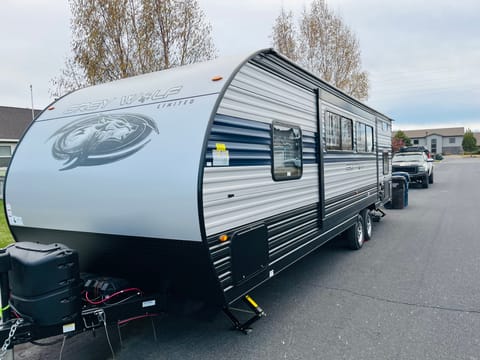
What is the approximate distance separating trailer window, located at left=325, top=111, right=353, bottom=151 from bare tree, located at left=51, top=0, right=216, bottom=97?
617 cm

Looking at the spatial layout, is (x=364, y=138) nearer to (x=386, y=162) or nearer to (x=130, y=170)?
(x=386, y=162)

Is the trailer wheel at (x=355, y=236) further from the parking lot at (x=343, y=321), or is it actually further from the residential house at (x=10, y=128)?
the residential house at (x=10, y=128)

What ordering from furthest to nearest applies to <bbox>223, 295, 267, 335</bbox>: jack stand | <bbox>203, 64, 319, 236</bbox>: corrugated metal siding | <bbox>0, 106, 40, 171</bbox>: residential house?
<bbox>0, 106, 40, 171</bbox>: residential house → <bbox>223, 295, 267, 335</bbox>: jack stand → <bbox>203, 64, 319, 236</bbox>: corrugated metal siding

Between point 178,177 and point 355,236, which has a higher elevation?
point 178,177

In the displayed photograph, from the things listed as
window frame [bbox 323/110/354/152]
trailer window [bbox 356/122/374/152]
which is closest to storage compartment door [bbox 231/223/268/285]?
window frame [bbox 323/110/354/152]

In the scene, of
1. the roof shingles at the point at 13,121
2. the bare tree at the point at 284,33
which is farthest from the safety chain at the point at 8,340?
the roof shingles at the point at 13,121

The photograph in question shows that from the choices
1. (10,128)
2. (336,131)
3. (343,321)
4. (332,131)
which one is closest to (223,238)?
(343,321)

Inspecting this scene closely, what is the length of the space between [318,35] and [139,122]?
16985 millimetres

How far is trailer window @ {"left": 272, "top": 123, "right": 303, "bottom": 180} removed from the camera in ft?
13.4

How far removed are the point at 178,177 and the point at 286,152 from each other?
175 cm

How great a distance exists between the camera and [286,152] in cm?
430

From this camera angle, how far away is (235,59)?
3.54m

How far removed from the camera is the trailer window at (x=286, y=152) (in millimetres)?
4070

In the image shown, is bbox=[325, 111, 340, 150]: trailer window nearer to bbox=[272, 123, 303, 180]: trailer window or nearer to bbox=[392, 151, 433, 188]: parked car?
bbox=[272, 123, 303, 180]: trailer window
